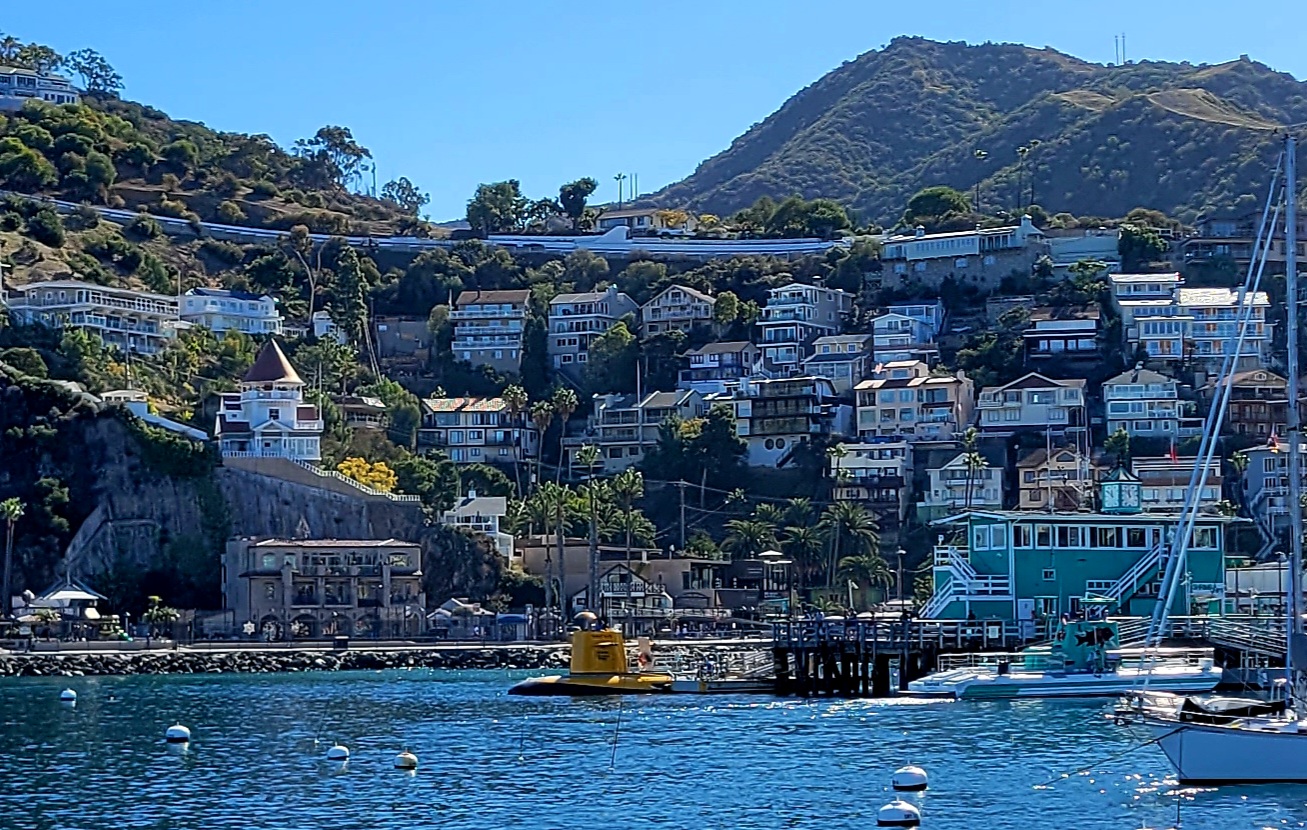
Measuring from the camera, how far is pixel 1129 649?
7512cm

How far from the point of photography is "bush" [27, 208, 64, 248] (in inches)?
6531

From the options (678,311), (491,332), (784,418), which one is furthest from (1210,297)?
(491,332)

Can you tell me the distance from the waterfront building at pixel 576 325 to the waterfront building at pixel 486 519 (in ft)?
122

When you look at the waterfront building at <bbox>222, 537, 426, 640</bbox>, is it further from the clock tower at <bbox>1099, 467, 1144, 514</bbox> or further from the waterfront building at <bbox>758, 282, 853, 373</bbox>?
the clock tower at <bbox>1099, 467, 1144, 514</bbox>

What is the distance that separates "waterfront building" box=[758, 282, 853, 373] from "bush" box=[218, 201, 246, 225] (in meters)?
46.7

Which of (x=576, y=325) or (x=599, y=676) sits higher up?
(x=576, y=325)

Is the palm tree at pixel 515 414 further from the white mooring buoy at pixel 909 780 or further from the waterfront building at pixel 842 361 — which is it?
the white mooring buoy at pixel 909 780

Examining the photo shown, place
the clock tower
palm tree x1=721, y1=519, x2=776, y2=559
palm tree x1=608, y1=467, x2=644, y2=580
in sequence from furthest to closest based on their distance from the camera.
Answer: palm tree x1=608, y1=467, x2=644, y2=580
palm tree x1=721, y1=519, x2=776, y2=559
the clock tower

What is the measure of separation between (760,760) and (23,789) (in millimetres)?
18330

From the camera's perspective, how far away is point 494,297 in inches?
6762

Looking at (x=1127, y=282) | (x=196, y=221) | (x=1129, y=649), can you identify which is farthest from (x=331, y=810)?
(x=196, y=221)

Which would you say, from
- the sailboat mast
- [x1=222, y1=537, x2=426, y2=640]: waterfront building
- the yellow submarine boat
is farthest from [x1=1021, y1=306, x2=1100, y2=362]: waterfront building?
the sailboat mast

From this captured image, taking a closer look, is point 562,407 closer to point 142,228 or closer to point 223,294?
point 223,294

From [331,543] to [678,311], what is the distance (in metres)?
52.1
